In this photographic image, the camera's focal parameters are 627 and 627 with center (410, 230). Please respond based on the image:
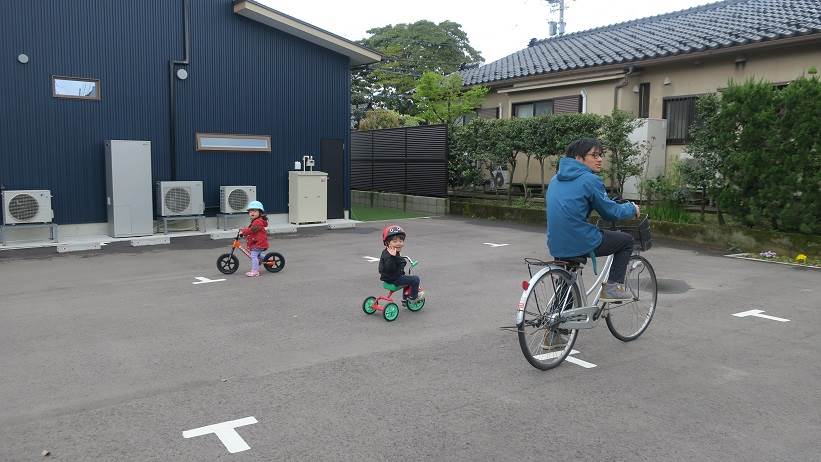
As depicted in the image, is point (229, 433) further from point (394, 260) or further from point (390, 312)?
point (394, 260)

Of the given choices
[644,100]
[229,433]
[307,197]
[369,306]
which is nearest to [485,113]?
[644,100]

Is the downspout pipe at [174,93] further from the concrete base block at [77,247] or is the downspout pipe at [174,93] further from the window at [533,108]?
the window at [533,108]

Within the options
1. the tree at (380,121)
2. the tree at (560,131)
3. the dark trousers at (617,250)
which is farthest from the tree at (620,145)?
the tree at (380,121)

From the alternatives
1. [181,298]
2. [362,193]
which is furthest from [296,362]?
[362,193]

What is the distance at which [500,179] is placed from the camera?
16.2m

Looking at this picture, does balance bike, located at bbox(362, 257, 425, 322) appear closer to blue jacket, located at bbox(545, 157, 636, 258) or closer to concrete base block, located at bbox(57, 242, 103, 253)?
blue jacket, located at bbox(545, 157, 636, 258)

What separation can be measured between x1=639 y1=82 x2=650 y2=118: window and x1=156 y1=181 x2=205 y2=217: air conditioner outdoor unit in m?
10.4

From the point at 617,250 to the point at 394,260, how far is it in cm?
212

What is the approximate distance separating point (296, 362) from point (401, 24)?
119ft

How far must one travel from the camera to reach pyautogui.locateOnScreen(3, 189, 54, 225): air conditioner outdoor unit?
1016 cm

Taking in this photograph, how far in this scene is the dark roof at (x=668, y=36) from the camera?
13.1 meters

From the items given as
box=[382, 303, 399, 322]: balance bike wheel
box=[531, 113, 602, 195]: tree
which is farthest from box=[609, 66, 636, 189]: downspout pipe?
box=[382, 303, 399, 322]: balance bike wheel

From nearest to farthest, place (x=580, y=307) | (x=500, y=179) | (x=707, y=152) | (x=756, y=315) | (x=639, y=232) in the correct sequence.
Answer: (x=580, y=307) → (x=639, y=232) → (x=756, y=315) → (x=707, y=152) → (x=500, y=179)

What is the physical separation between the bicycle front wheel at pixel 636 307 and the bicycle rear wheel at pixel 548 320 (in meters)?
0.60
